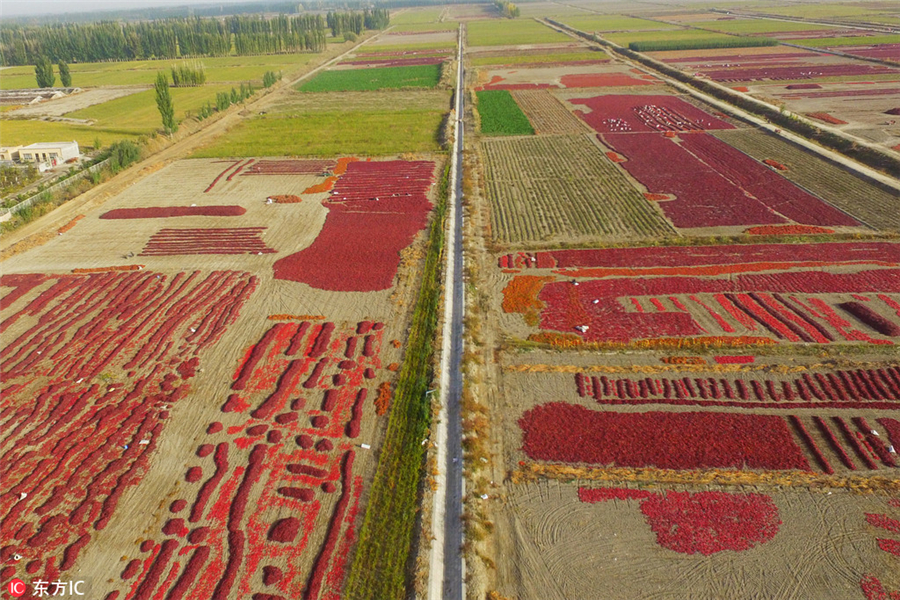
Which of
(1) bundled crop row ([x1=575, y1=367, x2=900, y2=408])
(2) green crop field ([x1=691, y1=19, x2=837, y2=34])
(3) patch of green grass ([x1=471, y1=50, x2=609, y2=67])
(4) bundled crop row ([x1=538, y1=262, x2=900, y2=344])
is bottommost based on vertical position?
(1) bundled crop row ([x1=575, y1=367, x2=900, y2=408])

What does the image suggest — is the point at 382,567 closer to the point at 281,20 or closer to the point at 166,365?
the point at 166,365

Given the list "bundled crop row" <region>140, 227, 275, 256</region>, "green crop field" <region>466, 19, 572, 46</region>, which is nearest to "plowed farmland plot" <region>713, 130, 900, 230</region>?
"bundled crop row" <region>140, 227, 275, 256</region>

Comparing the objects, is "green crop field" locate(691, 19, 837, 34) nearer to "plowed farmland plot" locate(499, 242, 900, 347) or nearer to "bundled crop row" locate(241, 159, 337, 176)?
"bundled crop row" locate(241, 159, 337, 176)

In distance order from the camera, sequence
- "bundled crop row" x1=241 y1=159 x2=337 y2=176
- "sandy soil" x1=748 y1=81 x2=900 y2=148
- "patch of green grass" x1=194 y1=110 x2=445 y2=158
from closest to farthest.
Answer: "bundled crop row" x1=241 y1=159 x2=337 y2=176 < "sandy soil" x1=748 y1=81 x2=900 y2=148 < "patch of green grass" x1=194 y1=110 x2=445 y2=158

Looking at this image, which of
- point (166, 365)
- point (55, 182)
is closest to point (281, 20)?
point (55, 182)

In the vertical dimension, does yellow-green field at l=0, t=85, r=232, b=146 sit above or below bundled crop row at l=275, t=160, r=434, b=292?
above

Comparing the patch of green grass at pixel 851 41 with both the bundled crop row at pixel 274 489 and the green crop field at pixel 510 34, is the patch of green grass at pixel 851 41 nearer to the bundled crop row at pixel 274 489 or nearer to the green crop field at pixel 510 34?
the green crop field at pixel 510 34

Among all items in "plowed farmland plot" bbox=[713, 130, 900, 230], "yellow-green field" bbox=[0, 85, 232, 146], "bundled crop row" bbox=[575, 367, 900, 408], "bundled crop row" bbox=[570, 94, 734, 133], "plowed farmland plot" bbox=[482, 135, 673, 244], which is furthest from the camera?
"yellow-green field" bbox=[0, 85, 232, 146]

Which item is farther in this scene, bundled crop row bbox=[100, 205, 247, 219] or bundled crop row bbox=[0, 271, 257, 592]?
bundled crop row bbox=[100, 205, 247, 219]
